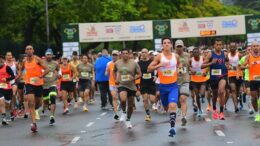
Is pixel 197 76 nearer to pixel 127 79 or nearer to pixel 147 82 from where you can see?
pixel 147 82

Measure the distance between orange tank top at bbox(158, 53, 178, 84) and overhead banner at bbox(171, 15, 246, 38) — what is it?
29737mm

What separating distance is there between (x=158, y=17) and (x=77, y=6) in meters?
12.5

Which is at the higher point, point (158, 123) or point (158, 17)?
point (158, 17)

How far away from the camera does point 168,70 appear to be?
13.3 meters

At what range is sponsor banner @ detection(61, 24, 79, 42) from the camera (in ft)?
132

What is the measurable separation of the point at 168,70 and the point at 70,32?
27705mm

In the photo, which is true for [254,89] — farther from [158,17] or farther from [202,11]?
[202,11]

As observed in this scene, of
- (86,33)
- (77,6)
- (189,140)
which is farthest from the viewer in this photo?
(77,6)

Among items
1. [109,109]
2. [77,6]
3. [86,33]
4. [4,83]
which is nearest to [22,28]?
[77,6]

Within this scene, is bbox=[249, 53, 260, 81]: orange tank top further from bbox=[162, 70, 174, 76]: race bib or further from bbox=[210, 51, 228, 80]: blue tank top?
bbox=[162, 70, 174, 76]: race bib

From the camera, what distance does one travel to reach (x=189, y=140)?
12500 millimetres

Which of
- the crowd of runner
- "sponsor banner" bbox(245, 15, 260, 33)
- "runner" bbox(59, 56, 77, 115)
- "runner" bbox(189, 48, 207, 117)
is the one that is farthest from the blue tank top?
"sponsor banner" bbox(245, 15, 260, 33)

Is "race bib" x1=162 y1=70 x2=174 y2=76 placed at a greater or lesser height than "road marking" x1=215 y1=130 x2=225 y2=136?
greater

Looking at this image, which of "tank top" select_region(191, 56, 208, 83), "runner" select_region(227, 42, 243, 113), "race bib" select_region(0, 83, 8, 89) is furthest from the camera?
"runner" select_region(227, 42, 243, 113)
